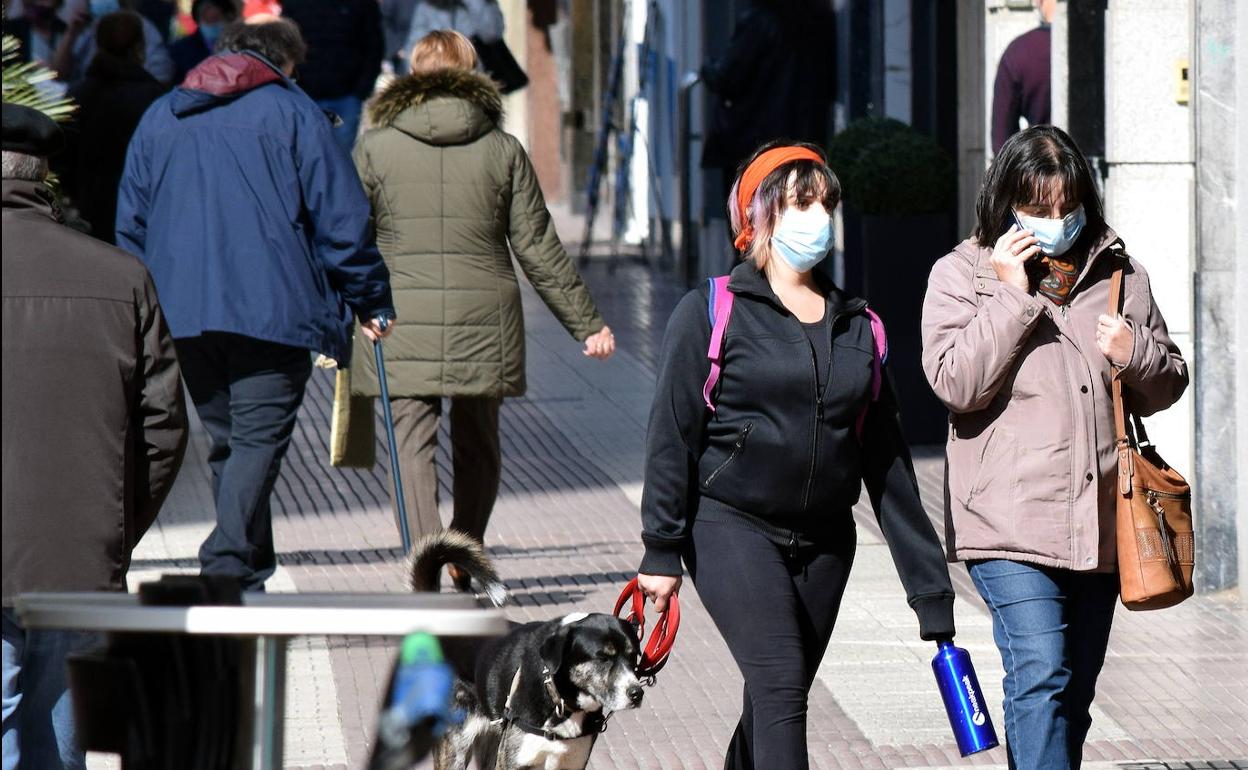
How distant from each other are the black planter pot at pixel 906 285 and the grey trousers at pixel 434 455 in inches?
144

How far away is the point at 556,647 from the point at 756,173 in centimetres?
124

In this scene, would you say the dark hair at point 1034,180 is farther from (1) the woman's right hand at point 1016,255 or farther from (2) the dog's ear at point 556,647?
(2) the dog's ear at point 556,647

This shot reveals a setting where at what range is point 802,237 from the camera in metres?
4.80

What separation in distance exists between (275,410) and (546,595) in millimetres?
1642

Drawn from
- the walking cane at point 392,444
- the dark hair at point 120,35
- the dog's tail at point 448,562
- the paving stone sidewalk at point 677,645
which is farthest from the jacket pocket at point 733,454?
the dark hair at point 120,35

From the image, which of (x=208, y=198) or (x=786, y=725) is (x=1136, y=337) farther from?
(x=208, y=198)

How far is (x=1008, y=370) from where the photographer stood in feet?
15.9

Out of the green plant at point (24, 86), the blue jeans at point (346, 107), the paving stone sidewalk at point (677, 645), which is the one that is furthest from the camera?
the blue jeans at point (346, 107)

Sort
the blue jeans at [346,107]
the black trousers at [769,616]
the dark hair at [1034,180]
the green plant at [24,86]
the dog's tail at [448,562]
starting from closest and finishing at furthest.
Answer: the black trousers at [769,616]
the dark hair at [1034,180]
the dog's tail at [448,562]
the green plant at [24,86]
the blue jeans at [346,107]

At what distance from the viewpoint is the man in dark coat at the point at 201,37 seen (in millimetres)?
16875

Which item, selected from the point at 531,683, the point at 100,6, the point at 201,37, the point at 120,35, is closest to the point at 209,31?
the point at 201,37

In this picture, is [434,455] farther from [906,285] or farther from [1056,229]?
[906,285]

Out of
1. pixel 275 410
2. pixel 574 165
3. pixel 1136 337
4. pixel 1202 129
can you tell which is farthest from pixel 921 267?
pixel 574 165

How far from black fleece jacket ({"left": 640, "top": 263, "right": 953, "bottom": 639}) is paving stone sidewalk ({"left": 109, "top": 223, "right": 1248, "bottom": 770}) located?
1316mm
